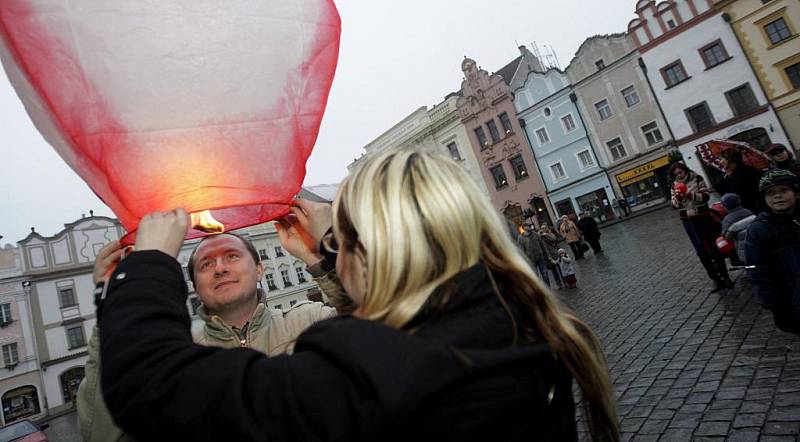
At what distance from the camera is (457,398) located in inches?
32.6

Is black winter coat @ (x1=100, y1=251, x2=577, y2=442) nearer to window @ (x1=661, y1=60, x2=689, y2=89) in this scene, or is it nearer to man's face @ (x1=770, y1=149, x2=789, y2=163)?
man's face @ (x1=770, y1=149, x2=789, y2=163)

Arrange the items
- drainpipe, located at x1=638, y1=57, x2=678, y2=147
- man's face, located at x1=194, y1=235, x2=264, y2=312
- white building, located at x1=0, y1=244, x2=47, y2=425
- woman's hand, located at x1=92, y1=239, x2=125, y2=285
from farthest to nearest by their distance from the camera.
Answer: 1. white building, located at x1=0, y1=244, x2=47, y2=425
2. drainpipe, located at x1=638, y1=57, x2=678, y2=147
3. man's face, located at x1=194, y1=235, x2=264, y2=312
4. woman's hand, located at x1=92, y1=239, x2=125, y2=285

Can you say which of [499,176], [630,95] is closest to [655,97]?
[630,95]

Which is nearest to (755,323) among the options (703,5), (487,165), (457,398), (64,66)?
(457,398)

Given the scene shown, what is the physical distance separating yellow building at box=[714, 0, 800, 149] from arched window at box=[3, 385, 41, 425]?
1871 inches

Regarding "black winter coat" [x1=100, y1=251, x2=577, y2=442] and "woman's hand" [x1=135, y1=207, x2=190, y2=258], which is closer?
"black winter coat" [x1=100, y1=251, x2=577, y2=442]

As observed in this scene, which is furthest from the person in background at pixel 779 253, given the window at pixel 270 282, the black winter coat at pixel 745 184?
the window at pixel 270 282

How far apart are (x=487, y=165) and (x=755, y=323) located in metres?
29.5

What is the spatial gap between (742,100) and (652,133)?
4637 millimetres

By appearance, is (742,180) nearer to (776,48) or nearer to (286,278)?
(776,48)

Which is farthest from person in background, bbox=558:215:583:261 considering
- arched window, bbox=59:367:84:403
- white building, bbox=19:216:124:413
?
arched window, bbox=59:367:84:403

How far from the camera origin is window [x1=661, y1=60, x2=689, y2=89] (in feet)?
81.4

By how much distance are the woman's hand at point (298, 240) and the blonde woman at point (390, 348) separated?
846 mm

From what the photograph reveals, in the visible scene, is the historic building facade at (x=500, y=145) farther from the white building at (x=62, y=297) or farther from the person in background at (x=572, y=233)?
the white building at (x=62, y=297)
